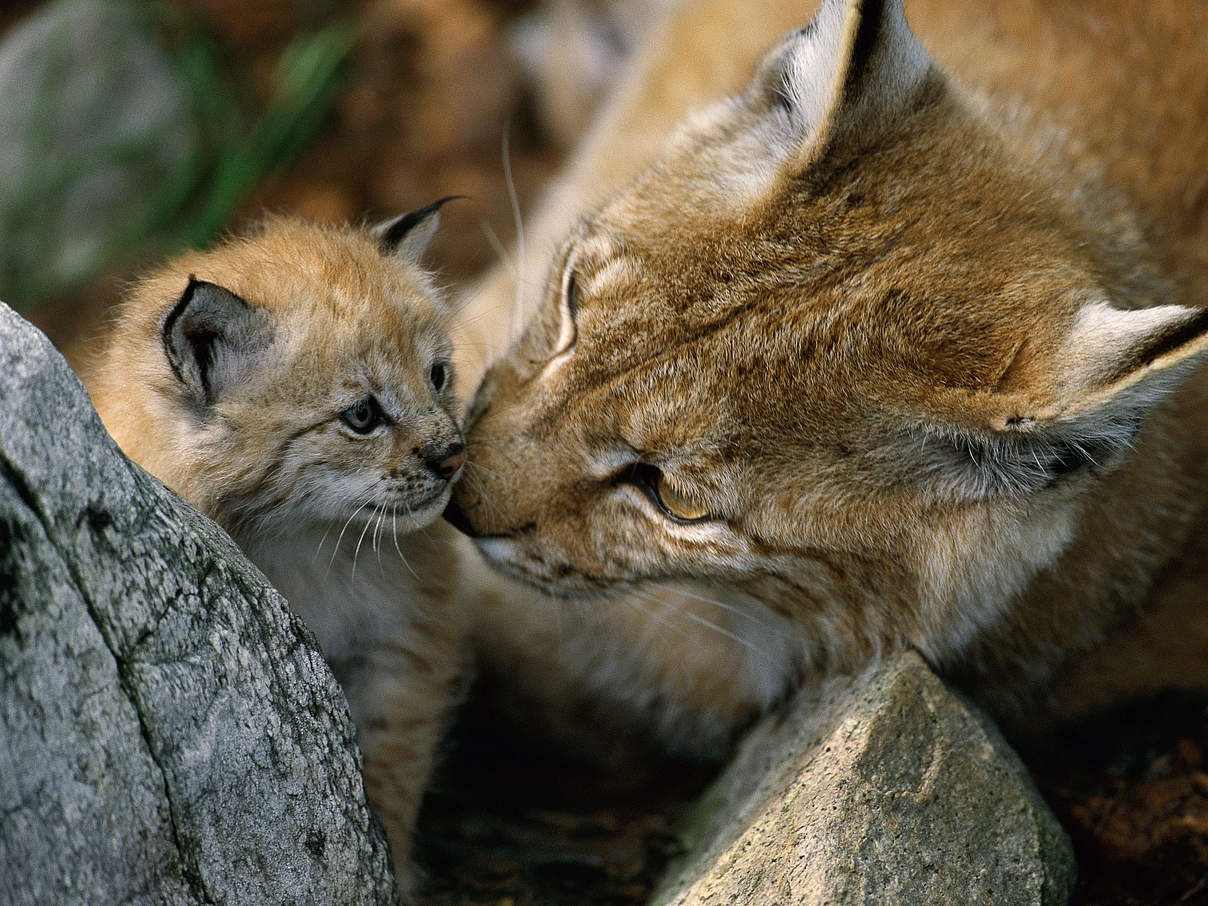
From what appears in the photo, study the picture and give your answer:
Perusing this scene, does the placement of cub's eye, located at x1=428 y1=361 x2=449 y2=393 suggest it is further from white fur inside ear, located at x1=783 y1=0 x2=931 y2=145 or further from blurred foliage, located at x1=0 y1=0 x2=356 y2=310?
blurred foliage, located at x1=0 y1=0 x2=356 y2=310

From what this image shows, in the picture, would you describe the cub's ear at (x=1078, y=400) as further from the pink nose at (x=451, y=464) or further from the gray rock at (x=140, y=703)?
the gray rock at (x=140, y=703)

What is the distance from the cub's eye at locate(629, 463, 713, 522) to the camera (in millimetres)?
2754

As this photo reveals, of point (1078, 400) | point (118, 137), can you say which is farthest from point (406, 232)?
point (118, 137)

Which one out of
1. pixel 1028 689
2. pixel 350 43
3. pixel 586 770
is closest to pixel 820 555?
pixel 1028 689

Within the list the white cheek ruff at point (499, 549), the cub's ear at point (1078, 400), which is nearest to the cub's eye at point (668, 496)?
the white cheek ruff at point (499, 549)

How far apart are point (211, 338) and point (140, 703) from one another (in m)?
0.84

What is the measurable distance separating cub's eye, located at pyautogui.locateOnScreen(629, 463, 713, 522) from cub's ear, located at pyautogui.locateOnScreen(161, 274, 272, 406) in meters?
0.98

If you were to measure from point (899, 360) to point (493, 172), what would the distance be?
424 centimetres

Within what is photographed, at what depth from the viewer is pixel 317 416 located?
98.3 inches

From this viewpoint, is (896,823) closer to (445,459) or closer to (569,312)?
(445,459)

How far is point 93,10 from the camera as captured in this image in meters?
5.88

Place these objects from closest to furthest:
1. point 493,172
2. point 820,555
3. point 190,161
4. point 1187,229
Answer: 1. point 820,555
2. point 1187,229
3. point 190,161
4. point 493,172

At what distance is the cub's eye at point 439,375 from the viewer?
2.77 meters

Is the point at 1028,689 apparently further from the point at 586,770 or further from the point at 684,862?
the point at 586,770
